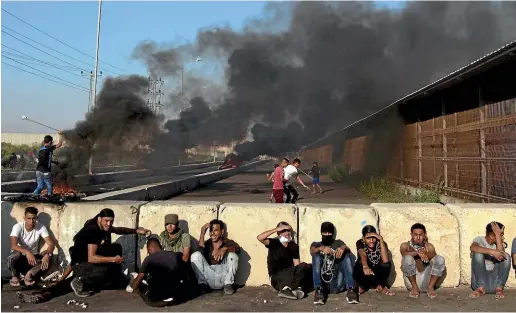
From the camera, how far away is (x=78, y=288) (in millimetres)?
4859

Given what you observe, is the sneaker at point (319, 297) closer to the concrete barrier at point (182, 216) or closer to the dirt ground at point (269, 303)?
the dirt ground at point (269, 303)

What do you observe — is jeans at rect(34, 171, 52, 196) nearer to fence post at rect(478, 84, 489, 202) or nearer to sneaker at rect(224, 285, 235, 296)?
sneaker at rect(224, 285, 235, 296)

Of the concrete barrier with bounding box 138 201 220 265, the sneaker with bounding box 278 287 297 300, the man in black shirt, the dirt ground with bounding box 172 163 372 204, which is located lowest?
the sneaker with bounding box 278 287 297 300

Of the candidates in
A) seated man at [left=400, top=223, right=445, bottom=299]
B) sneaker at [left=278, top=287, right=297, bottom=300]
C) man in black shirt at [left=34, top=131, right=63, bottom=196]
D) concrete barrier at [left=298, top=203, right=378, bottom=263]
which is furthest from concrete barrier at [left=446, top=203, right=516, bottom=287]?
man in black shirt at [left=34, top=131, right=63, bottom=196]

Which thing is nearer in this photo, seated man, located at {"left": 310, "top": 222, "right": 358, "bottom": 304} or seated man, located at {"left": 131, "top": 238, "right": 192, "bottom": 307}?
seated man, located at {"left": 131, "top": 238, "right": 192, "bottom": 307}

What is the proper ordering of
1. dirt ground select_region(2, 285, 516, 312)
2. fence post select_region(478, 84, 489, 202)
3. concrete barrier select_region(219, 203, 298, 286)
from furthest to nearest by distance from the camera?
fence post select_region(478, 84, 489, 202) < concrete barrier select_region(219, 203, 298, 286) < dirt ground select_region(2, 285, 516, 312)

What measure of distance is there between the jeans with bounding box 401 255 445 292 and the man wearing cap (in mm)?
2352

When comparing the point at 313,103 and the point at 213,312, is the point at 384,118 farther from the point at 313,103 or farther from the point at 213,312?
the point at 213,312

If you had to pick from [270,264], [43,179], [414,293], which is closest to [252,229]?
[270,264]

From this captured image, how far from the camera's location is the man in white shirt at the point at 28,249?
5168 millimetres

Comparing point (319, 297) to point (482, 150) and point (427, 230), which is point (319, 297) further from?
point (482, 150)

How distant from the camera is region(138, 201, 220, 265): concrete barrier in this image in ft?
17.6

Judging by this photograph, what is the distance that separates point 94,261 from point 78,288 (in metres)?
0.32

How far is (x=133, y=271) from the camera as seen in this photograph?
17.6ft
